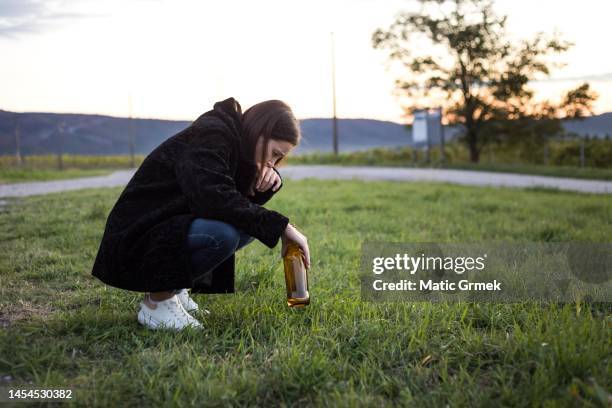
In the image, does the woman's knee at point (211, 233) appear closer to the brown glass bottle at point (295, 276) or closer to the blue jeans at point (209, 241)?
the blue jeans at point (209, 241)

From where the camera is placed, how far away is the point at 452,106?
2520 centimetres

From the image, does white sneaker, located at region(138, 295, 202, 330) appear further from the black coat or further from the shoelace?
the black coat

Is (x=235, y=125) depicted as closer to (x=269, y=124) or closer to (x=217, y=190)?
(x=269, y=124)

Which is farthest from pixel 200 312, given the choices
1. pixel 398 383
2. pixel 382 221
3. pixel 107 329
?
pixel 382 221

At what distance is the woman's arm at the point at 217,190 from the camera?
9.12 ft

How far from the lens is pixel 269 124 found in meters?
2.90

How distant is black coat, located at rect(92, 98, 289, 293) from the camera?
111 inches

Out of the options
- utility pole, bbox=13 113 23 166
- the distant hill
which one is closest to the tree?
the distant hill

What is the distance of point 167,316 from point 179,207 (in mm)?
563

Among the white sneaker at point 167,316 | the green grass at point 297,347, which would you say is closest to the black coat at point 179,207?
the white sneaker at point 167,316

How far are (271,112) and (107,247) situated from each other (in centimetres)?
106

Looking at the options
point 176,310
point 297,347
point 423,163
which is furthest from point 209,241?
point 423,163

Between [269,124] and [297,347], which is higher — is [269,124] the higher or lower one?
the higher one

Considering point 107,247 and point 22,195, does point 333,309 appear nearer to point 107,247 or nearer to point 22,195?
point 107,247
